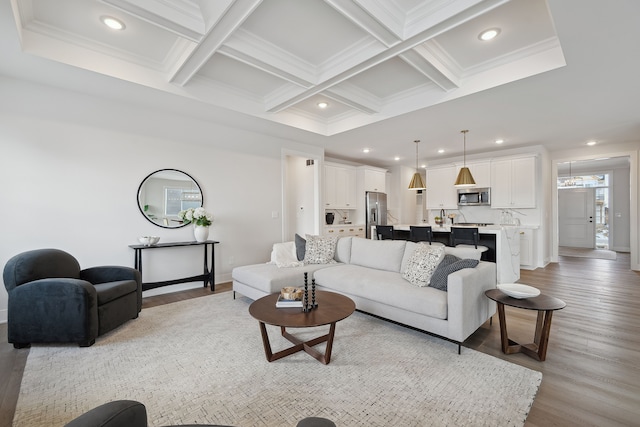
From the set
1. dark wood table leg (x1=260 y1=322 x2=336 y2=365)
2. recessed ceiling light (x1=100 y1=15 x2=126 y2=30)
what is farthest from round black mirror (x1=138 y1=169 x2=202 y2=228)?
dark wood table leg (x1=260 y1=322 x2=336 y2=365)

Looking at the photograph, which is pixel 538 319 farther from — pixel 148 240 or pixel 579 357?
pixel 148 240

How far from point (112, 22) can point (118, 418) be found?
10.4 feet

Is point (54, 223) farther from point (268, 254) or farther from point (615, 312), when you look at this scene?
point (615, 312)

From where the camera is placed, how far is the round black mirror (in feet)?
13.2

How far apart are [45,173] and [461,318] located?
457cm

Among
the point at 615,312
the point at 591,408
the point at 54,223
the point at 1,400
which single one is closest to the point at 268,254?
the point at 54,223

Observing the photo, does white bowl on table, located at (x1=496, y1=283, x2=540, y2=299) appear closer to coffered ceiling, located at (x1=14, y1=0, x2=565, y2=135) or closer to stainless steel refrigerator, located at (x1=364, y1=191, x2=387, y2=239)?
coffered ceiling, located at (x1=14, y1=0, x2=565, y2=135)

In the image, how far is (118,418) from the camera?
0.89 meters

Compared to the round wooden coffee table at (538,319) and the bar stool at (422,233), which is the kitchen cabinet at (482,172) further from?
the round wooden coffee table at (538,319)

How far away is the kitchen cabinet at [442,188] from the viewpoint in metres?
7.14

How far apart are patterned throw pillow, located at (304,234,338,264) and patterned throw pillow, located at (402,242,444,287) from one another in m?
1.27

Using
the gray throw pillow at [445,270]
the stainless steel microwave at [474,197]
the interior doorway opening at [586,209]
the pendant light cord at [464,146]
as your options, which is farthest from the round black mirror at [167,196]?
the interior doorway opening at [586,209]

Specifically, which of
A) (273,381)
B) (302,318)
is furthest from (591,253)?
(273,381)

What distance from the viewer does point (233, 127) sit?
4824 mm
